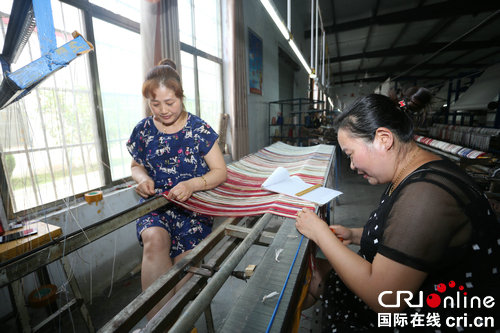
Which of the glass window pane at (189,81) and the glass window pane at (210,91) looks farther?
the glass window pane at (210,91)

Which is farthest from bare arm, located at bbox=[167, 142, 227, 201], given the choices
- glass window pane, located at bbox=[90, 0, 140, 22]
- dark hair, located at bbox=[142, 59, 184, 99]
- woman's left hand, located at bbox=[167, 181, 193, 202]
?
glass window pane, located at bbox=[90, 0, 140, 22]

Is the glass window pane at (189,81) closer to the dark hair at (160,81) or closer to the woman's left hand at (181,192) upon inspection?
the dark hair at (160,81)

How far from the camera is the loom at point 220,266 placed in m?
0.63

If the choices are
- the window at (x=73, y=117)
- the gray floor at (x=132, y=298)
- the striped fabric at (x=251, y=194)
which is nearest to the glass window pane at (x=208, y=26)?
the window at (x=73, y=117)

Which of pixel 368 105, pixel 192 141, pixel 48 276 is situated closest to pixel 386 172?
pixel 368 105

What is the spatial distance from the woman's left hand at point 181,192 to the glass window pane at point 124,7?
7.30 ft

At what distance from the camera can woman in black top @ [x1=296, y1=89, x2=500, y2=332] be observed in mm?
681

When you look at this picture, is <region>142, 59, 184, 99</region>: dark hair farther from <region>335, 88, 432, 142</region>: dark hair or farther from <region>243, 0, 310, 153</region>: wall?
<region>243, 0, 310, 153</region>: wall

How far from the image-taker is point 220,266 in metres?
0.99

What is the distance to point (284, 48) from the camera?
8.29 meters

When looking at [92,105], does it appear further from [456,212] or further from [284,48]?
[284,48]

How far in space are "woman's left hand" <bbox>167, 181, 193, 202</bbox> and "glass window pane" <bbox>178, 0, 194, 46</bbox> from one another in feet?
10.3

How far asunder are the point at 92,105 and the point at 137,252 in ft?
5.29

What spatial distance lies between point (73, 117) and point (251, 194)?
1.63m
